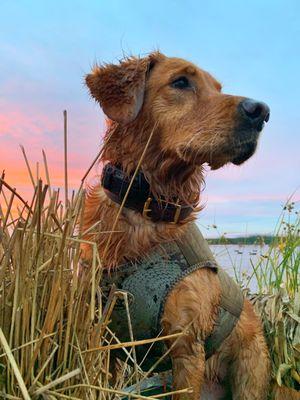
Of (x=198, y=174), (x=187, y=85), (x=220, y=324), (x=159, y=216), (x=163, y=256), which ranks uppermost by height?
(x=187, y=85)

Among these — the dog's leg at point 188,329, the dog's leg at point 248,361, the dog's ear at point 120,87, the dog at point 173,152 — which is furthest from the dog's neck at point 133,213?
the dog's leg at point 248,361

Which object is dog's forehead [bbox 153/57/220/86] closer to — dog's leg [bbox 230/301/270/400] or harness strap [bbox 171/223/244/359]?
harness strap [bbox 171/223/244/359]

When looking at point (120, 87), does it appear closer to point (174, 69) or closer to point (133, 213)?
point (174, 69)

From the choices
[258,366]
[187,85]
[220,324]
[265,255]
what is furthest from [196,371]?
[265,255]

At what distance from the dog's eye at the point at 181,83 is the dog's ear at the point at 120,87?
182 mm

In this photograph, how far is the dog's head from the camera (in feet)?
9.79

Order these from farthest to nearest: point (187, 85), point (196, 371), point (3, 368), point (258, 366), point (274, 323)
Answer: point (274, 323), point (258, 366), point (187, 85), point (196, 371), point (3, 368)

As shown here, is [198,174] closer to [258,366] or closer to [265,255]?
[258,366]

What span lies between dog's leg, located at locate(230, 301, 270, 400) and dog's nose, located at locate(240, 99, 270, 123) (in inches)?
54.5

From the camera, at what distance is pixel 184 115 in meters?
3.09

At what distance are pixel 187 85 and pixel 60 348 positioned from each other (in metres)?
1.94

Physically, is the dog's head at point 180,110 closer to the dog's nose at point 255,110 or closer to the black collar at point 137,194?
the dog's nose at point 255,110

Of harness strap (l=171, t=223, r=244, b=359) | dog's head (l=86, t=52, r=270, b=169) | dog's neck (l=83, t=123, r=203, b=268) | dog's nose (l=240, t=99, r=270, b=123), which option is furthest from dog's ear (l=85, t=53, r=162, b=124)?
harness strap (l=171, t=223, r=244, b=359)

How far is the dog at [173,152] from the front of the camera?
2.96 meters
